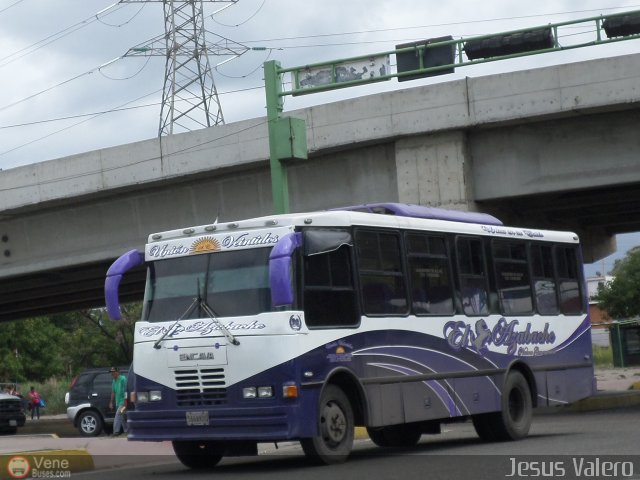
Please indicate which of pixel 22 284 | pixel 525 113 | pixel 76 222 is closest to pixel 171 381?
pixel 525 113

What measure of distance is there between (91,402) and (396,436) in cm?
1518

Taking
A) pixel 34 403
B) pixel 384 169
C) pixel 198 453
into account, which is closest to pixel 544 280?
pixel 198 453

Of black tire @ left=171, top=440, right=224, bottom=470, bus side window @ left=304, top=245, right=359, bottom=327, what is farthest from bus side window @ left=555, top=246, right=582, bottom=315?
black tire @ left=171, top=440, right=224, bottom=470

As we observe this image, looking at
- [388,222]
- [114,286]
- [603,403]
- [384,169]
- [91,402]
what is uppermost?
[384,169]

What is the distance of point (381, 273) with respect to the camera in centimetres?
1477

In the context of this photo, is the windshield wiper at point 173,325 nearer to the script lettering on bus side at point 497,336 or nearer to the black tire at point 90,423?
the script lettering on bus side at point 497,336

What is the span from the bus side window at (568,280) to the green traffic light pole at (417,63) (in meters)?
3.80

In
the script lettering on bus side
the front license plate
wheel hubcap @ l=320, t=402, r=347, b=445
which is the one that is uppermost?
the script lettering on bus side

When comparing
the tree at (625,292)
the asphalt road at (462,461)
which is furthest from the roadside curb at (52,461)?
the tree at (625,292)

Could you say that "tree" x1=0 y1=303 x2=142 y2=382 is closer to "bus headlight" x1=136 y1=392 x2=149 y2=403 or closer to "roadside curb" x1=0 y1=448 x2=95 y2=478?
"roadside curb" x1=0 y1=448 x2=95 y2=478

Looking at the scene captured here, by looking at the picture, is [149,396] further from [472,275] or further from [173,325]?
[472,275]

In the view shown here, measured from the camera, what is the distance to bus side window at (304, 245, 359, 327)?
13.7 metres

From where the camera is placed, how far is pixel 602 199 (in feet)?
91.8

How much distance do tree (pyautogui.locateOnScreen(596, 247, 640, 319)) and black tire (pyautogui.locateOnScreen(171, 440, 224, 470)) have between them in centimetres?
5763
